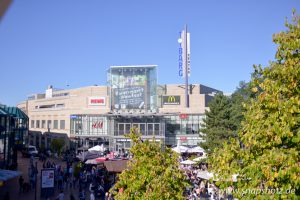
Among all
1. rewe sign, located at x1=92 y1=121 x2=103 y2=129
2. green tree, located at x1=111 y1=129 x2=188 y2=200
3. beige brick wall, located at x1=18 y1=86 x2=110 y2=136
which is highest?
beige brick wall, located at x1=18 y1=86 x2=110 y2=136

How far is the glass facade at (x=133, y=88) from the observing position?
5541 centimetres

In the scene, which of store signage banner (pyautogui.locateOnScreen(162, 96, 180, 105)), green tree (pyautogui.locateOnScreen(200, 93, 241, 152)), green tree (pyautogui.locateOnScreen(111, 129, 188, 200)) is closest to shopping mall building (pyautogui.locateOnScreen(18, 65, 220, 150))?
store signage banner (pyautogui.locateOnScreen(162, 96, 180, 105))

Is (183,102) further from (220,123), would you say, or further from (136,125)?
(220,123)

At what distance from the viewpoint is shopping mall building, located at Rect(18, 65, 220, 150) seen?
182 feet

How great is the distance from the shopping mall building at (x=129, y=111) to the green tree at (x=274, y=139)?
151 ft

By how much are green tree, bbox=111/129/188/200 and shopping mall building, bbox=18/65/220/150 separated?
1692 inches

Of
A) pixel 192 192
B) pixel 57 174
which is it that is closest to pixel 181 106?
pixel 57 174

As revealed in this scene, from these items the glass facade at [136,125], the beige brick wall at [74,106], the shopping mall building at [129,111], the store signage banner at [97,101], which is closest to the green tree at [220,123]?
the shopping mall building at [129,111]

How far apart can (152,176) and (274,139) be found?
3.82 meters

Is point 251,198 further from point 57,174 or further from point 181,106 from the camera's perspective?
point 181,106

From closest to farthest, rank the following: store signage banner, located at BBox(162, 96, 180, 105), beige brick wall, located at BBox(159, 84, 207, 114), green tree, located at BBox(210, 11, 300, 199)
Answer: green tree, located at BBox(210, 11, 300, 199) → beige brick wall, located at BBox(159, 84, 207, 114) → store signage banner, located at BBox(162, 96, 180, 105)

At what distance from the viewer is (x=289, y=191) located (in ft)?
22.0

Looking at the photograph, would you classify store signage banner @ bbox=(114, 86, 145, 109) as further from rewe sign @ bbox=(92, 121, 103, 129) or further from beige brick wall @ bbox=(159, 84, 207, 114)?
beige brick wall @ bbox=(159, 84, 207, 114)

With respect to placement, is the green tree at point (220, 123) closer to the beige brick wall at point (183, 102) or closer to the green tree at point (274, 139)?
the beige brick wall at point (183, 102)
